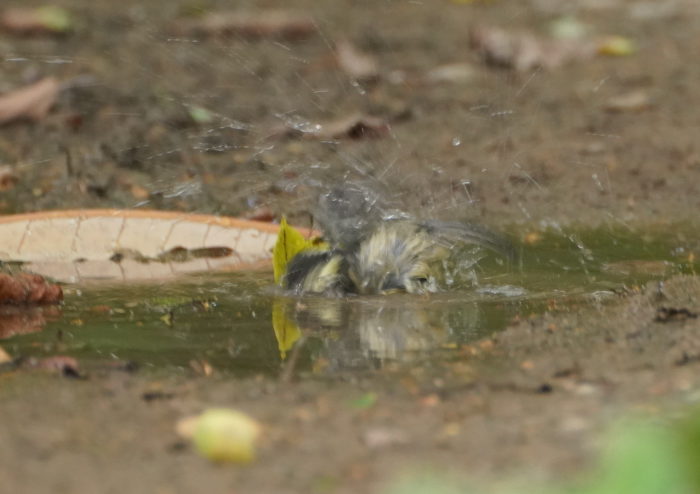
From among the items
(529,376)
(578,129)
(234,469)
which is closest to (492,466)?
(234,469)

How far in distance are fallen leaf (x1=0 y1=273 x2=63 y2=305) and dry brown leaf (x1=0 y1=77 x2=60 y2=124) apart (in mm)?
2496

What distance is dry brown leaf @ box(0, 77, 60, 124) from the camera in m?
5.72

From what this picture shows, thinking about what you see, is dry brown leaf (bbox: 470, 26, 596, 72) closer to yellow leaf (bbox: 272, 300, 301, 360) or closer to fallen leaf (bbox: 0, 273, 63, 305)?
yellow leaf (bbox: 272, 300, 301, 360)

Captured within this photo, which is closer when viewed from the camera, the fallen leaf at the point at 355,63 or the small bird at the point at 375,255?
the small bird at the point at 375,255

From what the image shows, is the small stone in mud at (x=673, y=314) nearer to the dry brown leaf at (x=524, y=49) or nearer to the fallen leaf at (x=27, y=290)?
the fallen leaf at (x=27, y=290)

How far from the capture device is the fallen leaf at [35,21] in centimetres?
731

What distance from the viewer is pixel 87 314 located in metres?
3.30

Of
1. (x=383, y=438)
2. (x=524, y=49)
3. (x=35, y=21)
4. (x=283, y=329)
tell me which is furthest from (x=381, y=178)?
(x=35, y=21)

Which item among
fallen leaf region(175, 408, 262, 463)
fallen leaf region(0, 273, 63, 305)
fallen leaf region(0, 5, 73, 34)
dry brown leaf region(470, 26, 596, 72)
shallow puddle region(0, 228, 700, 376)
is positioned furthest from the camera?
fallen leaf region(0, 5, 73, 34)

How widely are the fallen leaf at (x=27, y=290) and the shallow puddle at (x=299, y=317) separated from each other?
0.05m

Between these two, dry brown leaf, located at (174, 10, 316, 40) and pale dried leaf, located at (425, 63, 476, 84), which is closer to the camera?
pale dried leaf, located at (425, 63, 476, 84)

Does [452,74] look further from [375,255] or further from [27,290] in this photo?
[27,290]

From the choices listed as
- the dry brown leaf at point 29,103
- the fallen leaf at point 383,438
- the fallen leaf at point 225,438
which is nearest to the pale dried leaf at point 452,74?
the dry brown leaf at point 29,103

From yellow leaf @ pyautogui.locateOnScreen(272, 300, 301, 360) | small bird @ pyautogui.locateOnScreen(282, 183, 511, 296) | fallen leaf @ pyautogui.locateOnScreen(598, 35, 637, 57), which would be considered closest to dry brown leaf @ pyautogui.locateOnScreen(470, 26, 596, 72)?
fallen leaf @ pyautogui.locateOnScreen(598, 35, 637, 57)
